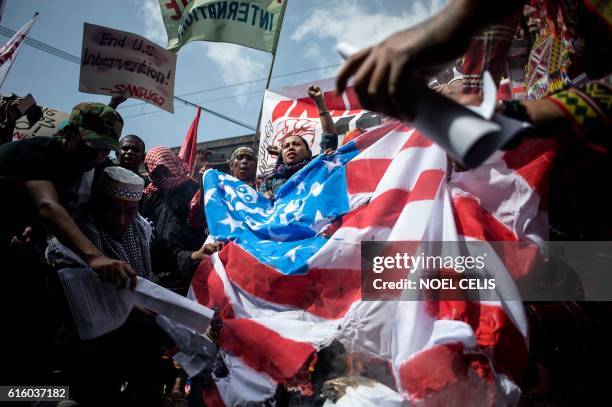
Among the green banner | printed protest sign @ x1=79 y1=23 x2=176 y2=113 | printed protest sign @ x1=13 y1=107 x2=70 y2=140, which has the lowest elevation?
printed protest sign @ x1=13 y1=107 x2=70 y2=140

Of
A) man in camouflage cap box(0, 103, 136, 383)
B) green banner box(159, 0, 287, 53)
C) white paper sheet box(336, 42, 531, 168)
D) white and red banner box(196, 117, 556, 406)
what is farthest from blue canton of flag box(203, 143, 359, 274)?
green banner box(159, 0, 287, 53)

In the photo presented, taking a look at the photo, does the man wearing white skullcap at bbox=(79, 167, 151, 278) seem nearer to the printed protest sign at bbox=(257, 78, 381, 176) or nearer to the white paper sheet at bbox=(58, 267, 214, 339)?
the white paper sheet at bbox=(58, 267, 214, 339)

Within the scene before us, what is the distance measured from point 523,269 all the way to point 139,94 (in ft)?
15.4

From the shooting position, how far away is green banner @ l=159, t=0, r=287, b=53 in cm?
579

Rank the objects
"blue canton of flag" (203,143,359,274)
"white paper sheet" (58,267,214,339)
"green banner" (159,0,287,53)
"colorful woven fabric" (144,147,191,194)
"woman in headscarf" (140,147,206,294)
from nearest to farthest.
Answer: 1. "white paper sheet" (58,267,214,339)
2. "blue canton of flag" (203,143,359,274)
3. "woman in headscarf" (140,147,206,294)
4. "colorful woven fabric" (144,147,191,194)
5. "green banner" (159,0,287,53)

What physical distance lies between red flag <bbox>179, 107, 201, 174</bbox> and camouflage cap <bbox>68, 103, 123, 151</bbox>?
4.58 metres

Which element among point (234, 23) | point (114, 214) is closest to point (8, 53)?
point (234, 23)

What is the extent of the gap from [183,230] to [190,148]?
3.97m

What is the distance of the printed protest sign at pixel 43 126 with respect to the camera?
5.67 metres

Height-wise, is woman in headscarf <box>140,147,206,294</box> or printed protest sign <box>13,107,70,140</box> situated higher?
printed protest sign <box>13,107,70,140</box>

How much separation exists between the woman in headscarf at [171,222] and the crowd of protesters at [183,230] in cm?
2

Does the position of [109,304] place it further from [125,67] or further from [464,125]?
[125,67]

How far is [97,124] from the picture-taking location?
8.04ft

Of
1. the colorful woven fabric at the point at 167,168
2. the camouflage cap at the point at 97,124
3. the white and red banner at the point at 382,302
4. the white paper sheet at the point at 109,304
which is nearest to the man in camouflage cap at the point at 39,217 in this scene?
the camouflage cap at the point at 97,124
